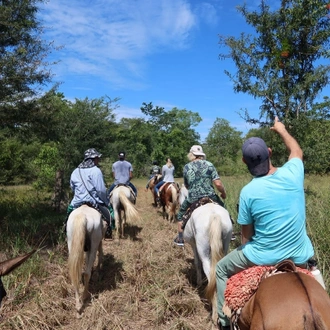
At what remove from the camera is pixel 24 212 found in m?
10.6

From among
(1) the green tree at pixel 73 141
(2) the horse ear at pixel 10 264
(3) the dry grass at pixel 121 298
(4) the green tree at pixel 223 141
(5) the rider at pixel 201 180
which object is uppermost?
(4) the green tree at pixel 223 141

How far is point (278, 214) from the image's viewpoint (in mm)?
2490

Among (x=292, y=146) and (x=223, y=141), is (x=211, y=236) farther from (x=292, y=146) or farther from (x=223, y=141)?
(x=223, y=141)

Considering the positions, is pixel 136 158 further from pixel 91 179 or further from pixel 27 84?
pixel 91 179

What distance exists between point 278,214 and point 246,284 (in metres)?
0.62

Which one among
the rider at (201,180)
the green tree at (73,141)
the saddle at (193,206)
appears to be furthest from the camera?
the green tree at (73,141)

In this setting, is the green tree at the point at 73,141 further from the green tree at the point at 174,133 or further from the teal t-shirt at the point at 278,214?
the green tree at the point at 174,133

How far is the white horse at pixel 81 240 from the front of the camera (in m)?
4.41

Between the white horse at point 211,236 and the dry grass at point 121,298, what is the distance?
0.52m

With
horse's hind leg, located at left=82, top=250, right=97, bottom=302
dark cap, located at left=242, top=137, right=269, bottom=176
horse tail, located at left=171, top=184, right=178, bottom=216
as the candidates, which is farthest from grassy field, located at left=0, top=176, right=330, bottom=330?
horse tail, located at left=171, top=184, right=178, bottom=216

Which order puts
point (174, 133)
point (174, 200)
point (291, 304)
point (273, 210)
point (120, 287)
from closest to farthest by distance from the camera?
point (291, 304) → point (273, 210) → point (120, 287) → point (174, 200) → point (174, 133)

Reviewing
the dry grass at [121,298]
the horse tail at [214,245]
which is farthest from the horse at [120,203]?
the horse tail at [214,245]

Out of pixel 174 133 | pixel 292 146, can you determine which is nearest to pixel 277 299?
pixel 292 146

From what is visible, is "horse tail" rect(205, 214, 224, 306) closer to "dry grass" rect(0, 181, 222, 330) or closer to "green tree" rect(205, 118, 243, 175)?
"dry grass" rect(0, 181, 222, 330)
